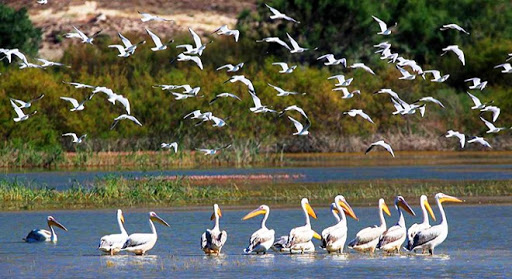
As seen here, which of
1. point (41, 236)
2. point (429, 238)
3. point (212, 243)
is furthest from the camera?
point (41, 236)

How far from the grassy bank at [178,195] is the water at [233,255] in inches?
91.1

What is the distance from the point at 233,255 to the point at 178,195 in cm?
961

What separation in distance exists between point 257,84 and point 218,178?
58.1ft

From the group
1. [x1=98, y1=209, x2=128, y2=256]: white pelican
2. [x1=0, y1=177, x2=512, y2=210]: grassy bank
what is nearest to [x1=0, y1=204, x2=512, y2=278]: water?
[x1=98, y1=209, x2=128, y2=256]: white pelican

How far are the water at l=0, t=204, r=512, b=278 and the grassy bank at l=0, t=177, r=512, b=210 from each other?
2.31 metres

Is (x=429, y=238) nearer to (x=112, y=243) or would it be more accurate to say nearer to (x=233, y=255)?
(x=233, y=255)

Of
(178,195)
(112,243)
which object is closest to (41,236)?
(112,243)

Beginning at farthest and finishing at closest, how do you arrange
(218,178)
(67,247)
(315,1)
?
(315,1), (218,178), (67,247)

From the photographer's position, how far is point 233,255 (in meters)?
19.9

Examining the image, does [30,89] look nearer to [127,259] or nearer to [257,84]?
[257,84]

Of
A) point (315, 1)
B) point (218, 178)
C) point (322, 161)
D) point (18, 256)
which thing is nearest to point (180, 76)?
point (322, 161)

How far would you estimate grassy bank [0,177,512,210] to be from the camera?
2875cm

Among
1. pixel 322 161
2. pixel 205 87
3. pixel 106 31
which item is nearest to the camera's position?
pixel 322 161

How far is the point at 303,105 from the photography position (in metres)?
54.2
